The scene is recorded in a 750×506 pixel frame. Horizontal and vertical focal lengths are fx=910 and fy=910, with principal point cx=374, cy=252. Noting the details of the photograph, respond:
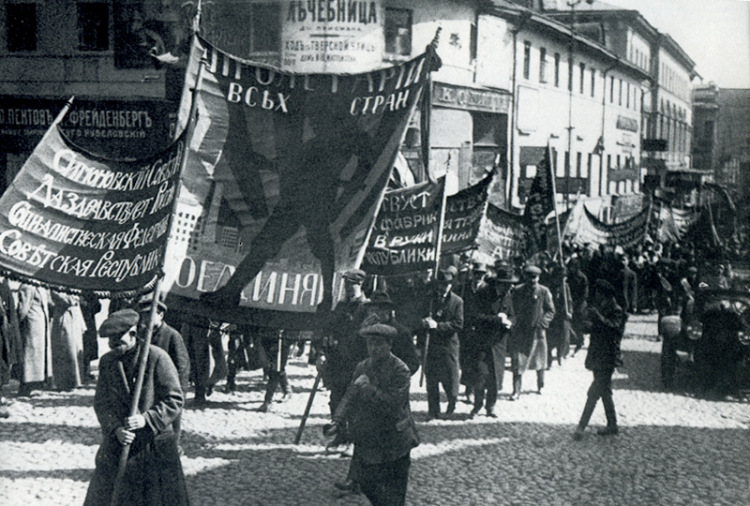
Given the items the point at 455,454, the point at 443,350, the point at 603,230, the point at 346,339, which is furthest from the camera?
the point at 603,230

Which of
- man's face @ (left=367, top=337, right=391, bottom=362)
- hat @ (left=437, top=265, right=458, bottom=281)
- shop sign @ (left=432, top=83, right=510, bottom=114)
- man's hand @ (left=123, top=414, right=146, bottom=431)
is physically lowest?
man's hand @ (left=123, top=414, right=146, bottom=431)

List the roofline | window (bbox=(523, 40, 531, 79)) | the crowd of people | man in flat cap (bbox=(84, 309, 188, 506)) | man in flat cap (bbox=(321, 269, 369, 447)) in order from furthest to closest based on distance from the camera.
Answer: window (bbox=(523, 40, 531, 79))
the roofline
man in flat cap (bbox=(321, 269, 369, 447))
the crowd of people
man in flat cap (bbox=(84, 309, 188, 506))

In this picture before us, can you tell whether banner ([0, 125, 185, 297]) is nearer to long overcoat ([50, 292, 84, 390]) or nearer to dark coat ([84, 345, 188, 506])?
dark coat ([84, 345, 188, 506])

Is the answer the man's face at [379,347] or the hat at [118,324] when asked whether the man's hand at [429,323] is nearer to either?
the man's face at [379,347]

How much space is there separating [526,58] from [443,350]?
22830 millimetres

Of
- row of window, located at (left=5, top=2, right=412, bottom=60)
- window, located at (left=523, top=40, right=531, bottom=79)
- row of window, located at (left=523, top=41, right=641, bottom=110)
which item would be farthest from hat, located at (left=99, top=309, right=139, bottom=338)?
window, located at (left=523, top=40, right=531, bottom=79)

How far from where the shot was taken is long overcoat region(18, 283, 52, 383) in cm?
1071

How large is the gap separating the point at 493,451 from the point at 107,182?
4.57 meters

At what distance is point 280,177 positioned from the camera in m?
6.96

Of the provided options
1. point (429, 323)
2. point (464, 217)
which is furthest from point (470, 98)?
point (429, 323)

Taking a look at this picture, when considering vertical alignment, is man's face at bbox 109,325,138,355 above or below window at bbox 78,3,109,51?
below

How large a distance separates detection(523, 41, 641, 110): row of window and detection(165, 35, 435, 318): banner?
24.7 metres

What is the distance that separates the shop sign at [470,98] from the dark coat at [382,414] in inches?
749

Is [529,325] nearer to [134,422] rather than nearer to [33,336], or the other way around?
[33,336]
